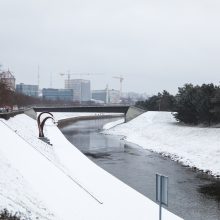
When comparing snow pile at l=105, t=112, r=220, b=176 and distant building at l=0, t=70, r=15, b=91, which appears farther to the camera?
Result: distant building at l=0, t=70, r=15, b=91

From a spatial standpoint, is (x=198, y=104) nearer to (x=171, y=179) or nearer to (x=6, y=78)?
(x=171, y=179)

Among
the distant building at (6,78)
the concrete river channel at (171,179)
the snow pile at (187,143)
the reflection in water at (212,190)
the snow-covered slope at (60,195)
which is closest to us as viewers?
the snow-covered slope at (60,195)

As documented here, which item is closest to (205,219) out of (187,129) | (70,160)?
(70,160)

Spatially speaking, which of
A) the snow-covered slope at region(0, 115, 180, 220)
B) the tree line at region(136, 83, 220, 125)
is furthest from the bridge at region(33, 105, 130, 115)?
the snow-covered slope at region(0, 115, 180, 220)

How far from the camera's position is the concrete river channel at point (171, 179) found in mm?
23797

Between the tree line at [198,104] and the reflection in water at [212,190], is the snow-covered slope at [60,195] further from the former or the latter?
the tree line at [198,104]

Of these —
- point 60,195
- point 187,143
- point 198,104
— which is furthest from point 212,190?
point 198,104

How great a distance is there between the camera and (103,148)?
56156mm

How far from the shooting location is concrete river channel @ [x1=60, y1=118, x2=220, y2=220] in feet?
78.1

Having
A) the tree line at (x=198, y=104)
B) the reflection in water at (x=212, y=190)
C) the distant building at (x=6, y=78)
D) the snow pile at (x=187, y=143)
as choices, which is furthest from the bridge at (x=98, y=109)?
the reflection in water at (x=212, y=190)

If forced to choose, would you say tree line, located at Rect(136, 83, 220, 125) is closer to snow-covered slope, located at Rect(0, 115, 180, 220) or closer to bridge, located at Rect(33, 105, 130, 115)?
bridge, located at Rect(33, 105, 130, 115)

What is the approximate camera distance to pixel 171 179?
32969 mm

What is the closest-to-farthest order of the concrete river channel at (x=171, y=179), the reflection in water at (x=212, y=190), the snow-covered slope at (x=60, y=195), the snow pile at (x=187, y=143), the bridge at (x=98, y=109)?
the snow-covered slope at (x=60, y=195) → the concrete river channel at (x=171, y=179) → the reflection in water at (x=212, y=190) → the snow pile at (x=187, y=143) → the bridge at (x=98, y=109)

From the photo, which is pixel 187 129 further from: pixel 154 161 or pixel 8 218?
pixel 8 218
